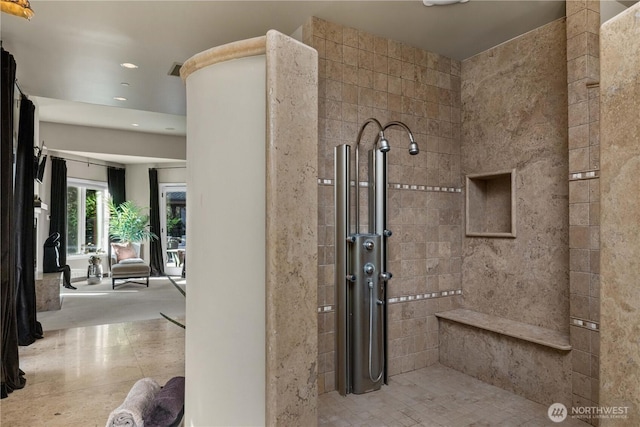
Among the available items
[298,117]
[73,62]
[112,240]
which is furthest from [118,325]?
[112,240]

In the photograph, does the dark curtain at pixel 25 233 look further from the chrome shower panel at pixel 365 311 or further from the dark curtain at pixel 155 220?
the dark curtain at pixel 155 220

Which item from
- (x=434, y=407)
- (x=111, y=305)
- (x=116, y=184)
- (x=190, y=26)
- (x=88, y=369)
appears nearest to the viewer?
(x=434, y=407)

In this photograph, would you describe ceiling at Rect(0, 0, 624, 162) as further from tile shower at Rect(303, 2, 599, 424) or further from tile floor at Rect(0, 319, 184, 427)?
tile floor at Rect(0, 319, 184, 427)

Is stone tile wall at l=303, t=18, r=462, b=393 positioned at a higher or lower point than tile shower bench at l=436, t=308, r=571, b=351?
higher

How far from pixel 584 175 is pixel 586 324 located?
0.91 metres

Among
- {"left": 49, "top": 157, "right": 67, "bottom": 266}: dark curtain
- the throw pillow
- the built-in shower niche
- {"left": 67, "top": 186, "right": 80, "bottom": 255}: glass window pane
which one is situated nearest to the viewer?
the built-in shower niche

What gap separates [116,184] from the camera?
862cm

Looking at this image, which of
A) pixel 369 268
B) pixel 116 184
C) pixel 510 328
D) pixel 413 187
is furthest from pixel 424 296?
pixel 116 184

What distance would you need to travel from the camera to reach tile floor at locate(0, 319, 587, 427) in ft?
7.54

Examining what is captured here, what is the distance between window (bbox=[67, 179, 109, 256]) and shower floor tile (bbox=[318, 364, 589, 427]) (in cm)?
750

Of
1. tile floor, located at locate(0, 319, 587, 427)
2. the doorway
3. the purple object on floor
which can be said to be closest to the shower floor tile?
tile floor, located at locate(0, 319, 587, 427)

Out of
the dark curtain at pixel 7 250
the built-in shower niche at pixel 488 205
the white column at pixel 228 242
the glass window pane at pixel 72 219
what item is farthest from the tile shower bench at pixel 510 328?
the glass window pane at pixel 72 219

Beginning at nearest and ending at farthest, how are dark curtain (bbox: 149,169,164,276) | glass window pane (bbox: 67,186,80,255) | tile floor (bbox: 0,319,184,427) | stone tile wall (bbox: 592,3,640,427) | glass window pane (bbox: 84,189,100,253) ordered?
stone tile wall (bbox: 592,3,640,427), tile floor (bbox: 0,319,184,427), glass window pane (bbox: 67,186,80,255), glass window pane (bbox: 84,189,100,253), dark curtain (bbox: 149,169,164,276)

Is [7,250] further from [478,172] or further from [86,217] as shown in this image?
[86,217]
